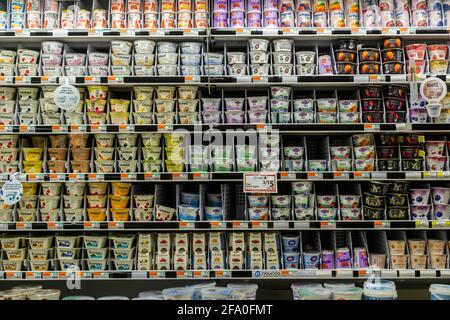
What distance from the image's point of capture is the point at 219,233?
319 centimetres

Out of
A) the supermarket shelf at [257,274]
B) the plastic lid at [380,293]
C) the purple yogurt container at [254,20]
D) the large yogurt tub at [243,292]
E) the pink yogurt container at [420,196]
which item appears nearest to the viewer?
the plastic lid at [380,293]

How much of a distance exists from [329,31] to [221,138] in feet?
3.79

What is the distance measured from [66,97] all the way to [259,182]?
1.58 m

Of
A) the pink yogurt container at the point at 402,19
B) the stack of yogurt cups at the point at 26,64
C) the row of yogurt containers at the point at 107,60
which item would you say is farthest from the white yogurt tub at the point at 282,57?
the stack of yogurt cups at the point at 26,64

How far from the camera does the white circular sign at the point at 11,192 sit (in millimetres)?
3111

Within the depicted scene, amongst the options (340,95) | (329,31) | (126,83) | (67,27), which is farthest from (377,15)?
(67,27)

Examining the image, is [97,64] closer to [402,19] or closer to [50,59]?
[50,59]

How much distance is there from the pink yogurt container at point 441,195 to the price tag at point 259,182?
1.24 meters

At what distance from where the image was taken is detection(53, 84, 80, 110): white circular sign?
10.2ft

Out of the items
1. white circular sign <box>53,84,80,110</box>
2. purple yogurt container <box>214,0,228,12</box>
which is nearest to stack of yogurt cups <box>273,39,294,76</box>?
purple yogurt container <box>214,0,228,12</box>

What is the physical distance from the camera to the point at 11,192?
312 centimetres

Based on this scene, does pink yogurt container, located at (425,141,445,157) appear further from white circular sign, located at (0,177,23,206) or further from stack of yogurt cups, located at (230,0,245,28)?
white circular sign, located at (0,177,23,206)

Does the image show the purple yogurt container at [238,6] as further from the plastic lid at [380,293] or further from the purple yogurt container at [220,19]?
the plastic lid at [380,293]
